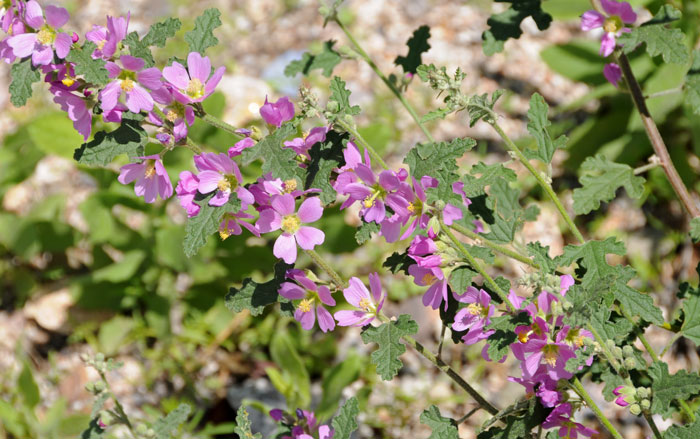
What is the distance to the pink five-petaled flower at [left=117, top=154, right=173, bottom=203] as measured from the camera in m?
1.49

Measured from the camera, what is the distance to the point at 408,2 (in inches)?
161

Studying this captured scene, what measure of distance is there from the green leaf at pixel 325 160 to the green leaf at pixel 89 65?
41 cm

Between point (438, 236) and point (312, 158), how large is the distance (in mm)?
283

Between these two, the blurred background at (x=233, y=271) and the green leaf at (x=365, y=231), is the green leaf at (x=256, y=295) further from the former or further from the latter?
the blurred background at (x=233, y=271)

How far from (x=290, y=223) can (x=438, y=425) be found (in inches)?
19.6

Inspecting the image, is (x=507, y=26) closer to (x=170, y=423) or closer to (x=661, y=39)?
(x=661, y=39)

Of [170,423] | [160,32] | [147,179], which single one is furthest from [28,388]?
[160,32]

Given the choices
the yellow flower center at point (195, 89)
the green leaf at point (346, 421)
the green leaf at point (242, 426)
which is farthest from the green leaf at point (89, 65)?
the green leaf at point (346, 421)

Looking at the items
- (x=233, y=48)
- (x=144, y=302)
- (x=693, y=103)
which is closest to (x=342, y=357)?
(x=144, y=302)

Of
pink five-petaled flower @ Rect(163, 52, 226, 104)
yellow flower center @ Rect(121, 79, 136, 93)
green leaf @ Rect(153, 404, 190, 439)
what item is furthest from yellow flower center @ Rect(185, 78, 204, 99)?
green leaf @ Rect(153, 404, 190, 439)

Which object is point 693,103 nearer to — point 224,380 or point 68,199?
point 224,380

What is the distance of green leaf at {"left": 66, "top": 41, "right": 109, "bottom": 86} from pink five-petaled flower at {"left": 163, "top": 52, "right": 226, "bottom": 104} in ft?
0.37

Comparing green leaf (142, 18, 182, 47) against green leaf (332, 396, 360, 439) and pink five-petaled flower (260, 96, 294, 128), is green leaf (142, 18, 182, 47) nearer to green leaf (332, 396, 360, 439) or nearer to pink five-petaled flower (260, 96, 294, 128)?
pink five-petaled flower (260, 96, 294, 128)

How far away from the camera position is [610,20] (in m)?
1.81
